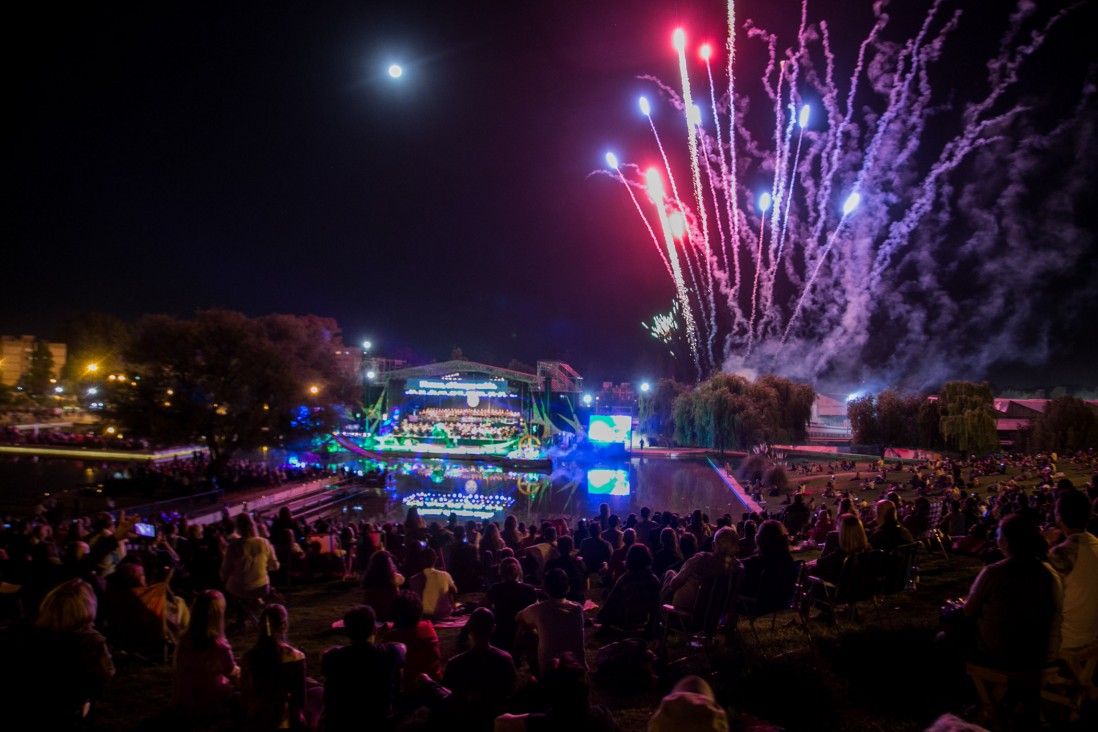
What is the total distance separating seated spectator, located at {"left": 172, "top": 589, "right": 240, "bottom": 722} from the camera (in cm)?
365

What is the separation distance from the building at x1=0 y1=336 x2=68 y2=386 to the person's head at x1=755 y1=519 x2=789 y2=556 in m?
82.1

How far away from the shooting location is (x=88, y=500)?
19.5 metres

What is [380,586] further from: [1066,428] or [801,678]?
[1066,428]

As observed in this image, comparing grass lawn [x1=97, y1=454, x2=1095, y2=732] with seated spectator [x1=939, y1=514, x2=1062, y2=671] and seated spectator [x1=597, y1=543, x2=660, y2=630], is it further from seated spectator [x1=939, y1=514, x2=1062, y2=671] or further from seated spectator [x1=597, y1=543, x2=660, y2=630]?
seated spectator [x1=939, y1=514, x2=1062, y2=671]

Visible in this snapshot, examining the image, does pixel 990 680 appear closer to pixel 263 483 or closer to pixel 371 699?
pixel 371 699

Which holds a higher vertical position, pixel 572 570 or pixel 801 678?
pixel 572 570

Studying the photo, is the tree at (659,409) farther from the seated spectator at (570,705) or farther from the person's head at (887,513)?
the seated spectator at (570,705)

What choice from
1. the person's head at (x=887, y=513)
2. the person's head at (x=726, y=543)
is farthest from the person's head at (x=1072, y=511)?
the person's head at (x=887, y=513)

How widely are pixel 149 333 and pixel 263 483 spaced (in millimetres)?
7268

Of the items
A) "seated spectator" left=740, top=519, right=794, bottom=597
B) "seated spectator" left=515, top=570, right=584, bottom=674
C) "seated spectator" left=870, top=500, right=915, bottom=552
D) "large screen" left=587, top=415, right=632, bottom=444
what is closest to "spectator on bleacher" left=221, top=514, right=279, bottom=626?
"seated spectator" left=515, top=570, right=584, bottom=674

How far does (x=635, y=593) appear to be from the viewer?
5.08 m

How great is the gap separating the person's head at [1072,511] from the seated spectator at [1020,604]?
0.54 meters

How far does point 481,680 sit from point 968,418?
36.1 m

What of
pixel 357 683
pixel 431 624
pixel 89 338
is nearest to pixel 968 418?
pixel 431 624
